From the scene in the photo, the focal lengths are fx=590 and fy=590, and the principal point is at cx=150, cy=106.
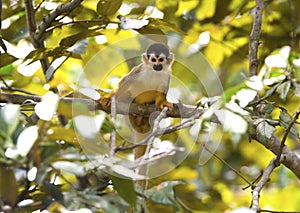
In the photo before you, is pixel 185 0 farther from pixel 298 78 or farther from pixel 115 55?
pixel 298 78

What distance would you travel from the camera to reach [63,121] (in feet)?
9.21

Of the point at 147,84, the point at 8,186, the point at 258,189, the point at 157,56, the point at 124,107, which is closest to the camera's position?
the point at 8,186

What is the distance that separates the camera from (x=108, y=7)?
2439 mm

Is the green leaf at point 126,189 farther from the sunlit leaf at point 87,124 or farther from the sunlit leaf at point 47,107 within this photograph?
the sunlit leaf at point 47,107

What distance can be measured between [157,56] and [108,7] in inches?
31.0

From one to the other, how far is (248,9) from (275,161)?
4.33 ft

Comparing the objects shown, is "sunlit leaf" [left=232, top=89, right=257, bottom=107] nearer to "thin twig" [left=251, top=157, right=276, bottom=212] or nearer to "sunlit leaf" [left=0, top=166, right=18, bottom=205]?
"thin twig" [left=251, top=157, right=276, bottom=212]

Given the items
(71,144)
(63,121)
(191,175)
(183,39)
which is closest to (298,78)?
(71,144)

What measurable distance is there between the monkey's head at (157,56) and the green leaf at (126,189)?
171 centimetres

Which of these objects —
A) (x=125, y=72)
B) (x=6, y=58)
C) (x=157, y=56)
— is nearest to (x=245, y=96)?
(x=6, y=58)

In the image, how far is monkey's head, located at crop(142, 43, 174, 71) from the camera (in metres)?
3.18

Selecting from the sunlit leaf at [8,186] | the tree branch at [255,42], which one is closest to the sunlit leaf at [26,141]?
the sunlit leaf at [8,186]

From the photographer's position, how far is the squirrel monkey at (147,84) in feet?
10.0

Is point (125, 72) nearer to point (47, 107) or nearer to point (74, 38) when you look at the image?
point (74, 38)
